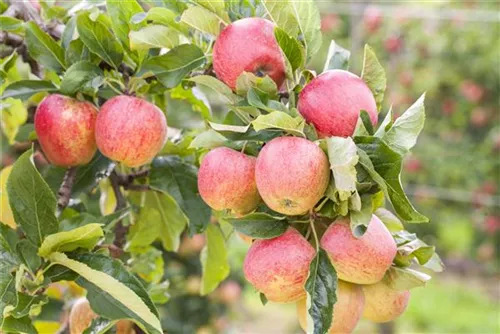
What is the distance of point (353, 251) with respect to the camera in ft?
2.27

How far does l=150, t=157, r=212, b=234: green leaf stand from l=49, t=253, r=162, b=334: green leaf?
0.15m

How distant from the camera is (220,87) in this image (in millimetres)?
745

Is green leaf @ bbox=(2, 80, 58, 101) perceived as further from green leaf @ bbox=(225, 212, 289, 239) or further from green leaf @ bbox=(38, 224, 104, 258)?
green leaf @ bbox=(225, 212, 289, 239)

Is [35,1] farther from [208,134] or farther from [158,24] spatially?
[208,134]

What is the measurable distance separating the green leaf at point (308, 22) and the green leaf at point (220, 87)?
0.28ft

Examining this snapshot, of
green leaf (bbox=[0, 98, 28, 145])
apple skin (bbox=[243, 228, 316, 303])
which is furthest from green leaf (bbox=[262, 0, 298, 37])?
green leaf (bbox=[0, 98, 28, 145])

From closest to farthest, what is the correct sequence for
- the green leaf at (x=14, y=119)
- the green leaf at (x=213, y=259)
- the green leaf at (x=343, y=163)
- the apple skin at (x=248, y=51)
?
the green leaf at (x=343, y=163), the apple skin at (x=248, y=51), the green leaf at (x=213, y=259), the green leaf at (x=14, y=119)

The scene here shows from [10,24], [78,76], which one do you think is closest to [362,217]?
[78,76]

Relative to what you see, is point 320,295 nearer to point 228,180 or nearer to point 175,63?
point 228,180

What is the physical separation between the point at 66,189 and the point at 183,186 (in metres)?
0.14

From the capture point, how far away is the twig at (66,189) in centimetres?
88

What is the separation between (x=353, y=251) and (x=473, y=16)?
15.2 feet

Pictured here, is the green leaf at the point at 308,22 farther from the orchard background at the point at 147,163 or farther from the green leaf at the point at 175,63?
the green leaf at the point at 175,63

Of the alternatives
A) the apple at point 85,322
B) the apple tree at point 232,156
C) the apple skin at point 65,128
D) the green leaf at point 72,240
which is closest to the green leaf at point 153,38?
the apple tree at point 232,156
